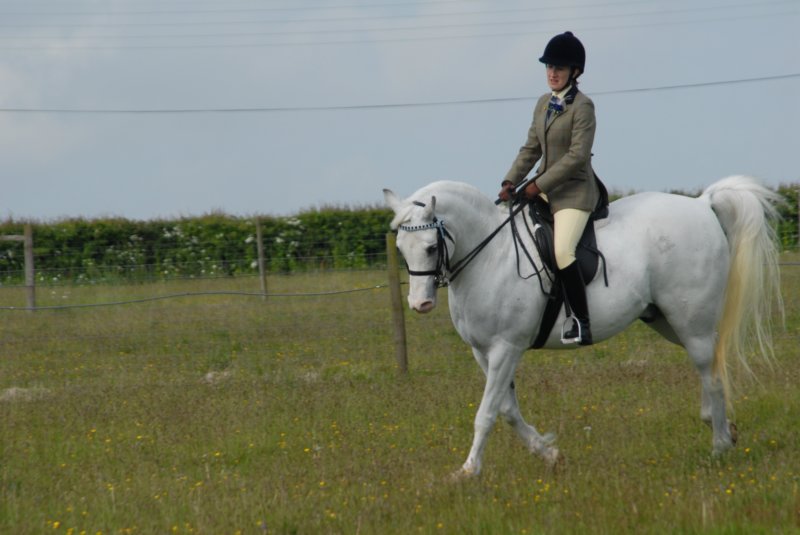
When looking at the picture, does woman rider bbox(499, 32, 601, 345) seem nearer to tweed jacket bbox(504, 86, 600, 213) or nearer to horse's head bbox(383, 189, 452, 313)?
tweed jacket bbox(504, 86, 600, 213)

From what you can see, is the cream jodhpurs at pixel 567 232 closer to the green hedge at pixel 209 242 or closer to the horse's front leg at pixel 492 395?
the horse's front leg at pixel 492 395

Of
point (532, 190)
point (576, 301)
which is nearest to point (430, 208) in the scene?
point (532, 190)

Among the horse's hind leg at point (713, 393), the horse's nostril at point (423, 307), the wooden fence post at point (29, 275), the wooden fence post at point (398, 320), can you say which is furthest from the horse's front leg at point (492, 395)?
the wooden fence post at point (29, 275)

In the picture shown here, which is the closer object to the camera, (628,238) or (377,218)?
(628,238)

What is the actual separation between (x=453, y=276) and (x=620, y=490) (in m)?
1.85

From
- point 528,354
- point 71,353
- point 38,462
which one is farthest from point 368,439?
point 71,353

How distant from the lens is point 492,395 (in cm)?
698

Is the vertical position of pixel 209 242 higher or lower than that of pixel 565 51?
higher

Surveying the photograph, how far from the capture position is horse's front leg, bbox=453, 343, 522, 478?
22.7 feet

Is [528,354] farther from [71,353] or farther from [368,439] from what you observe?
[71,353]

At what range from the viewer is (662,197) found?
25.1 feet

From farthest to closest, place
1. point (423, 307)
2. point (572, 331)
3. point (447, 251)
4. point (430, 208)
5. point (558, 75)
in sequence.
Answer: point (558, 75) < point (572, 331) < point (447, 251) < point (430, 208) < point (423, 307)

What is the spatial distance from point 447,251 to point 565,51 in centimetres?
174

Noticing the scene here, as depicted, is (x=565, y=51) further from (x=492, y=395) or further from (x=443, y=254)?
(x=492, y=395)
